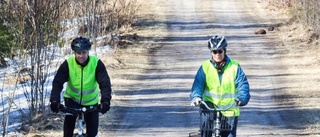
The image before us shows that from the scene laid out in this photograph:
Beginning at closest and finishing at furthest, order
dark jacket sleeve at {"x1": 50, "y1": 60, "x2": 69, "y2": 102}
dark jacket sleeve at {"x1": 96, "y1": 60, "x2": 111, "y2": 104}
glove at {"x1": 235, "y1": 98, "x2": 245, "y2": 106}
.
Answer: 1. glove at {"x1": 235, "y1": 98, "x2": 245, "y2": 106}
2. dark jacket sleeve at {"x1": 96, "y1": 60, "x2": 111, "y2": 104}
3. dark jacket sleeve at {"x1": 50, "y1": 60, "x2": 69, "y2": 102}

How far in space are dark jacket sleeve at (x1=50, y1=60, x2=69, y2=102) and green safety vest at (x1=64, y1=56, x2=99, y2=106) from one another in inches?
2.0

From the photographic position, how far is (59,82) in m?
8.48

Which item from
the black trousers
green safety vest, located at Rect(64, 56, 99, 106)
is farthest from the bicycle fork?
green safety vest, located at Rect(64, 56, 99, 106)

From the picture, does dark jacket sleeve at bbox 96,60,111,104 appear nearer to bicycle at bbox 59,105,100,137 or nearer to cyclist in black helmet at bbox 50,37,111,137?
A: cyclist in black helmet at bbox 50,37,111,137

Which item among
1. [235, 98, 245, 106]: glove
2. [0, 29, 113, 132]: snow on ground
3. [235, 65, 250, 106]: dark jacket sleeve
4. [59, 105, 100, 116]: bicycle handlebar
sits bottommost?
[0, 29, 113, 132]: snow on ground

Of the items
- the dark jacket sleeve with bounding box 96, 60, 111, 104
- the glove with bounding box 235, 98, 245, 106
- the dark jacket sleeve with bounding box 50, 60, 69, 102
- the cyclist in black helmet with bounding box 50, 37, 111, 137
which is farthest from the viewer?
the cyclist in black helmet with bounding box 50, 37, 111, 137

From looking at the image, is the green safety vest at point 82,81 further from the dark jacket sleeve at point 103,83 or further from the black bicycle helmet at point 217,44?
the black bicycle helmet at point 217,44

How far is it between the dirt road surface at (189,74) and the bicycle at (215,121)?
4639mm

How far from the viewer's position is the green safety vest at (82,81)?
8.53 meters

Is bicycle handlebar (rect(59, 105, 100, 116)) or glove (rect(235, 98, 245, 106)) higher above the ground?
glove (rect(235, 98, 245, 106))

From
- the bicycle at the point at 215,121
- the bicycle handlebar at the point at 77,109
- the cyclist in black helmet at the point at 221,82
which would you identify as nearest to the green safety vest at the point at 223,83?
the cyclist in black helmet at the point at 221,82

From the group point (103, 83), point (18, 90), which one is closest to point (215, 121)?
point (103, 83)

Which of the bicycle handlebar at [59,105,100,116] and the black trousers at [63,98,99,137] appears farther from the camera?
the black trousers at [63,98,99,137]

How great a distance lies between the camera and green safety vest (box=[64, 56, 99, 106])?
8.53 metres
